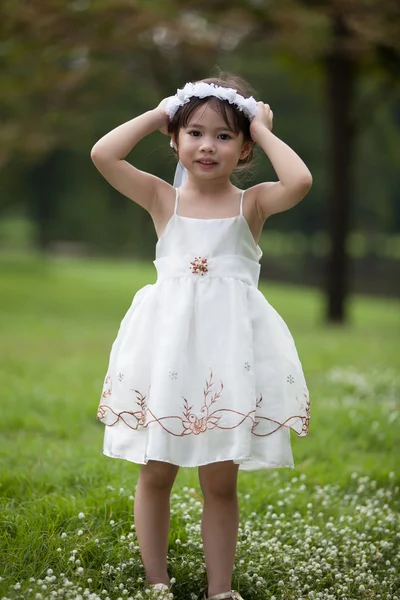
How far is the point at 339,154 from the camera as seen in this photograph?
1395 cm

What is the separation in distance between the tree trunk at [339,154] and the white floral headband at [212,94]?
11053mm

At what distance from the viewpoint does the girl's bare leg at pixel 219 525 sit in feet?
9.79

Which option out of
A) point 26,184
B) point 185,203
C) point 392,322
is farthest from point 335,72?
point 26,184

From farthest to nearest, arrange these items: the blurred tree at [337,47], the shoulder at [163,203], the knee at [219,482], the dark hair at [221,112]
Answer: the blurred tree at [337,47] < the shoulder at [163,203] < the dark hair at [221,112] < the knee at [219,482]

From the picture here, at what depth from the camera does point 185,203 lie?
124 inches

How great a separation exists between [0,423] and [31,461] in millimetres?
1146

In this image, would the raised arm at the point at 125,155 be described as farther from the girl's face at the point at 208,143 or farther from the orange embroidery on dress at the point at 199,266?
the orange embroidery on dress at the point at 199,266

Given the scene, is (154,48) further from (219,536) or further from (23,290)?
(219,536)

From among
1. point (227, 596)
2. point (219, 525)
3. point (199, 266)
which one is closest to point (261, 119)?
point (199, 266)

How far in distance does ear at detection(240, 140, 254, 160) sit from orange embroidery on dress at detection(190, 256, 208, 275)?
0.49 metres

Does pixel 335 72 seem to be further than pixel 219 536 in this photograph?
Yes

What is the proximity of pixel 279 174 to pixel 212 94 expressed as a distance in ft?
1.22

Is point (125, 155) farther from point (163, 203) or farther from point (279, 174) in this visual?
point (279, 174)

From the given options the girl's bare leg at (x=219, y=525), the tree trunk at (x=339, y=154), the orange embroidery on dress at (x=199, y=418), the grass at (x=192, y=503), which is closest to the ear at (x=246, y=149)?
the orange embroidery on dress at (x=199, y=418)
